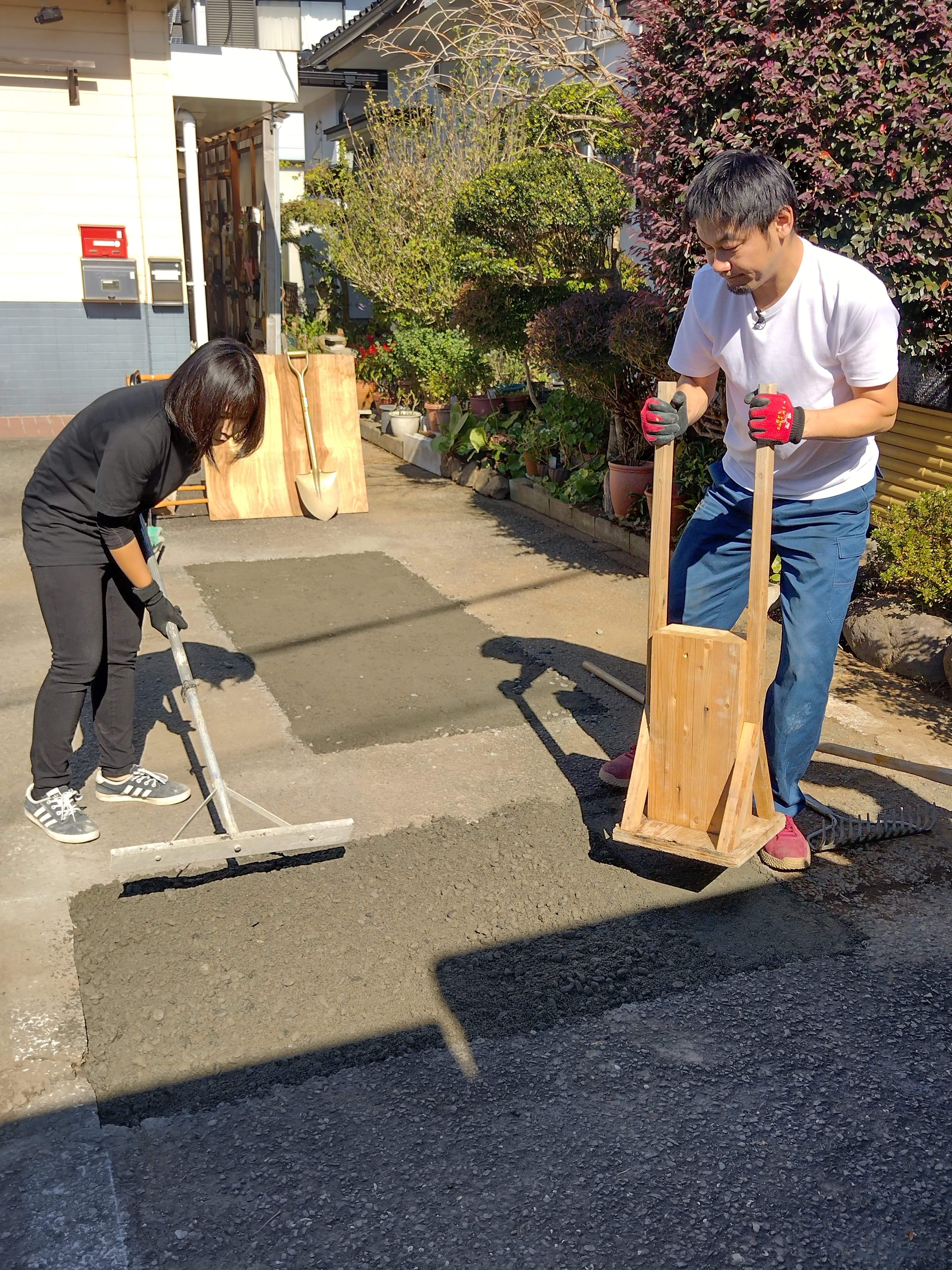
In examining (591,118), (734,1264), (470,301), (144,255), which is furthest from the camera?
(144,255)

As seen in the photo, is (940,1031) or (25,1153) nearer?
(25,1153)

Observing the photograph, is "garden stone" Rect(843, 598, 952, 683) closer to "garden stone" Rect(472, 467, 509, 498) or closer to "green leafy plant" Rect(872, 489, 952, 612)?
"green leafy plant" Rect(872, 489, 952, 612)

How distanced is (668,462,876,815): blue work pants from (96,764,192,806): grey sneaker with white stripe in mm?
1922

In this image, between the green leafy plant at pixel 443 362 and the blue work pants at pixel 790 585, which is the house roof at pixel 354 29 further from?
the blue work pants at pixel 790 585

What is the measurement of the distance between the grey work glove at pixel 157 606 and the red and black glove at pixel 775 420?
1.89 metres

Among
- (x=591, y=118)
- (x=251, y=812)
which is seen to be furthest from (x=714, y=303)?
(x=591, y=118)

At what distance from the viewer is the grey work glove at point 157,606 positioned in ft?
12.0

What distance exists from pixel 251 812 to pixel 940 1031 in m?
2.38

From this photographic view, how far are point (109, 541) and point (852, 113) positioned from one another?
12.3 ft

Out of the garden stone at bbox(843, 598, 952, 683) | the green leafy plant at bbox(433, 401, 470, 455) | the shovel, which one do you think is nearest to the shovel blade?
the shovel

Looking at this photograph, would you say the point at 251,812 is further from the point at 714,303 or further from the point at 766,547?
the point at 714,303

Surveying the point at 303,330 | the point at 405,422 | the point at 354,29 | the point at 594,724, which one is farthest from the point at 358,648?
the point at 354,29

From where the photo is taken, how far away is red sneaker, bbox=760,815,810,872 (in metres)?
3.77

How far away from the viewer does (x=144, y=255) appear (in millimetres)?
11438
